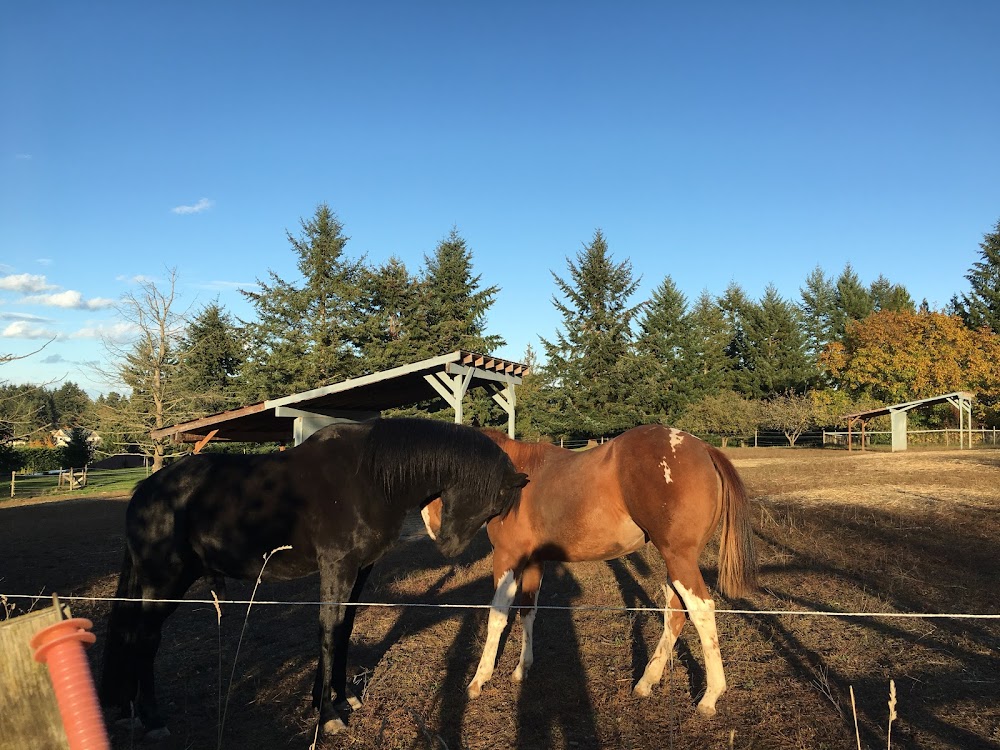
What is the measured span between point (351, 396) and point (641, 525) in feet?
32.7

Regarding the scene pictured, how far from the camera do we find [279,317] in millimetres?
29859

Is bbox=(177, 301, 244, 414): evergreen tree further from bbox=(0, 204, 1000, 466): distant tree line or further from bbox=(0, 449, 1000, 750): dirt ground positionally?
bbox=(0, 449, 1000, 750): dirt ground

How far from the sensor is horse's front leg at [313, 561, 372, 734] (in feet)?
12.5

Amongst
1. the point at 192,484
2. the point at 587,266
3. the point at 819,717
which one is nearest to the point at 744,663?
the point at 819,717

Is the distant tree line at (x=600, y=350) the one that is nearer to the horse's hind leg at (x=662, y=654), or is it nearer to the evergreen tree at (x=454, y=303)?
the evergreen tree at (x=454, y=303)

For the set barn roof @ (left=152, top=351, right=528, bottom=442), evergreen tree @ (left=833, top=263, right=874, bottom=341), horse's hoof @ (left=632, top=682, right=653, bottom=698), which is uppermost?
evergreen tree @ (left=833, top=263, right=874, bottom=341)

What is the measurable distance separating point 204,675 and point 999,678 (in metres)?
5.69

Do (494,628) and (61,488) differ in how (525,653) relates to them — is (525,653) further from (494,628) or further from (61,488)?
(61,488)

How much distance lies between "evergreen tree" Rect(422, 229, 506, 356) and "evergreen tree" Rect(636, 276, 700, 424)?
1046 cm

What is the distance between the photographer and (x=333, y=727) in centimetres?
373

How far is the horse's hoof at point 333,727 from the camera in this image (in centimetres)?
372

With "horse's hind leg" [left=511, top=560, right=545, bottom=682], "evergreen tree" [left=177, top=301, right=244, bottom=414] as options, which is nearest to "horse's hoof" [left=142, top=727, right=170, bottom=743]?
"horse's hind leg" [left=511, top=560, right=545, bottom=682]

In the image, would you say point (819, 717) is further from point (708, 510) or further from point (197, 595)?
point (197, 595)

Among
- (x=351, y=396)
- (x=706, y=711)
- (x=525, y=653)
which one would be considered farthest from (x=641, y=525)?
(x=351, y=396)
